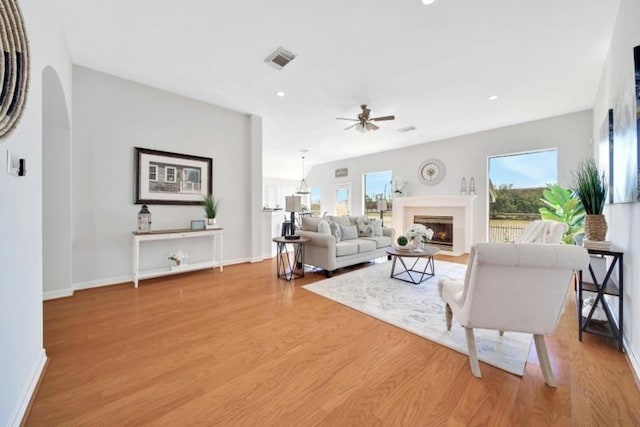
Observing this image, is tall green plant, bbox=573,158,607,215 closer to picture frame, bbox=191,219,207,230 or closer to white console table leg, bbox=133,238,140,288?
picture frame, bbox=191,219,207,230

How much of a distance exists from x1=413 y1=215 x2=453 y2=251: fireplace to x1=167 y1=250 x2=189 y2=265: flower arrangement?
571 centimetres

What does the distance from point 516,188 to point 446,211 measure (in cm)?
147

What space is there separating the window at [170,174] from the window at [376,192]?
17.6 feet

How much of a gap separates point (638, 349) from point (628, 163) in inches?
51.1

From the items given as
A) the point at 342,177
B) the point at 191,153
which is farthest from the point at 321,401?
the point at 342,177

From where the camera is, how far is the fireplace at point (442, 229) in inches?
246

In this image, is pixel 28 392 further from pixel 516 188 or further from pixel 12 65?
pixel 516 188

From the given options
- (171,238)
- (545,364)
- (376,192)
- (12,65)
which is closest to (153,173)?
(171,238)

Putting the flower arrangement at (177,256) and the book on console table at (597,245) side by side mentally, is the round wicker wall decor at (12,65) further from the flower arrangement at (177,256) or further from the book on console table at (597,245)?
the book on console table at (597,245)

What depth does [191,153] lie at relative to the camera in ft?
13.9

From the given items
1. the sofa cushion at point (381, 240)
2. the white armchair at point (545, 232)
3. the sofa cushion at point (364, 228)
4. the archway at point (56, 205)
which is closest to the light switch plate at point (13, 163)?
the archway at point (56, 205)

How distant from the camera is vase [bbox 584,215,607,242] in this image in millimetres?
2230

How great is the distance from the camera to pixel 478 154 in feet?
19.1

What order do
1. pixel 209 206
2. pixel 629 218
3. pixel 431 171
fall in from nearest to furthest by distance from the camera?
pixel 629 218, pixel 209 206, pixel 431 171
